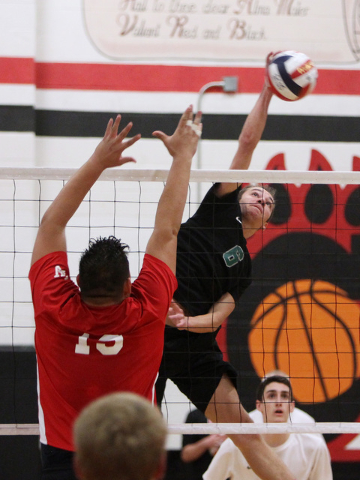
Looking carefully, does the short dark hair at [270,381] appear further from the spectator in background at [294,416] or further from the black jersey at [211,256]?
the black jersey at [211,256]

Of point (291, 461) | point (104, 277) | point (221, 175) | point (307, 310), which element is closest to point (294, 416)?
point (291, 461)

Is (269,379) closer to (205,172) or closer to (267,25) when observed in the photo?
(205,172)

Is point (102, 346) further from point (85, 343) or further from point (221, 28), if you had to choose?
point (221, 28)

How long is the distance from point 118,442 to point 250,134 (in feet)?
8.42

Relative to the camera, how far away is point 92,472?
3.75 ft

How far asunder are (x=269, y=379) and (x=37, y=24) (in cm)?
369

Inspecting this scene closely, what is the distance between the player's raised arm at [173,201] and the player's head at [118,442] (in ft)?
3.90

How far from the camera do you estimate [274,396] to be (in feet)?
14.3

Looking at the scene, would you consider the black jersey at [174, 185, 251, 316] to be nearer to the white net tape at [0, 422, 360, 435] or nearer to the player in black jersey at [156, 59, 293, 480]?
the player in black jersey at [156, 59, 293, 480]

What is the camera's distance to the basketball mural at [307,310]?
5.30 meters

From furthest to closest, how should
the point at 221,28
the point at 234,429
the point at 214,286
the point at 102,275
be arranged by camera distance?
the point at 221,28, the point at 214,286, the point at 234,429, the point at 102,275

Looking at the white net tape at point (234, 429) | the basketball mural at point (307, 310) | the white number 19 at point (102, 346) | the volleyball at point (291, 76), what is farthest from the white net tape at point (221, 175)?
the basketball mural at point (307, 310)

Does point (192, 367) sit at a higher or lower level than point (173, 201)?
lower

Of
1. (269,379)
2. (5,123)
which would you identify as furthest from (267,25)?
(269,379)
